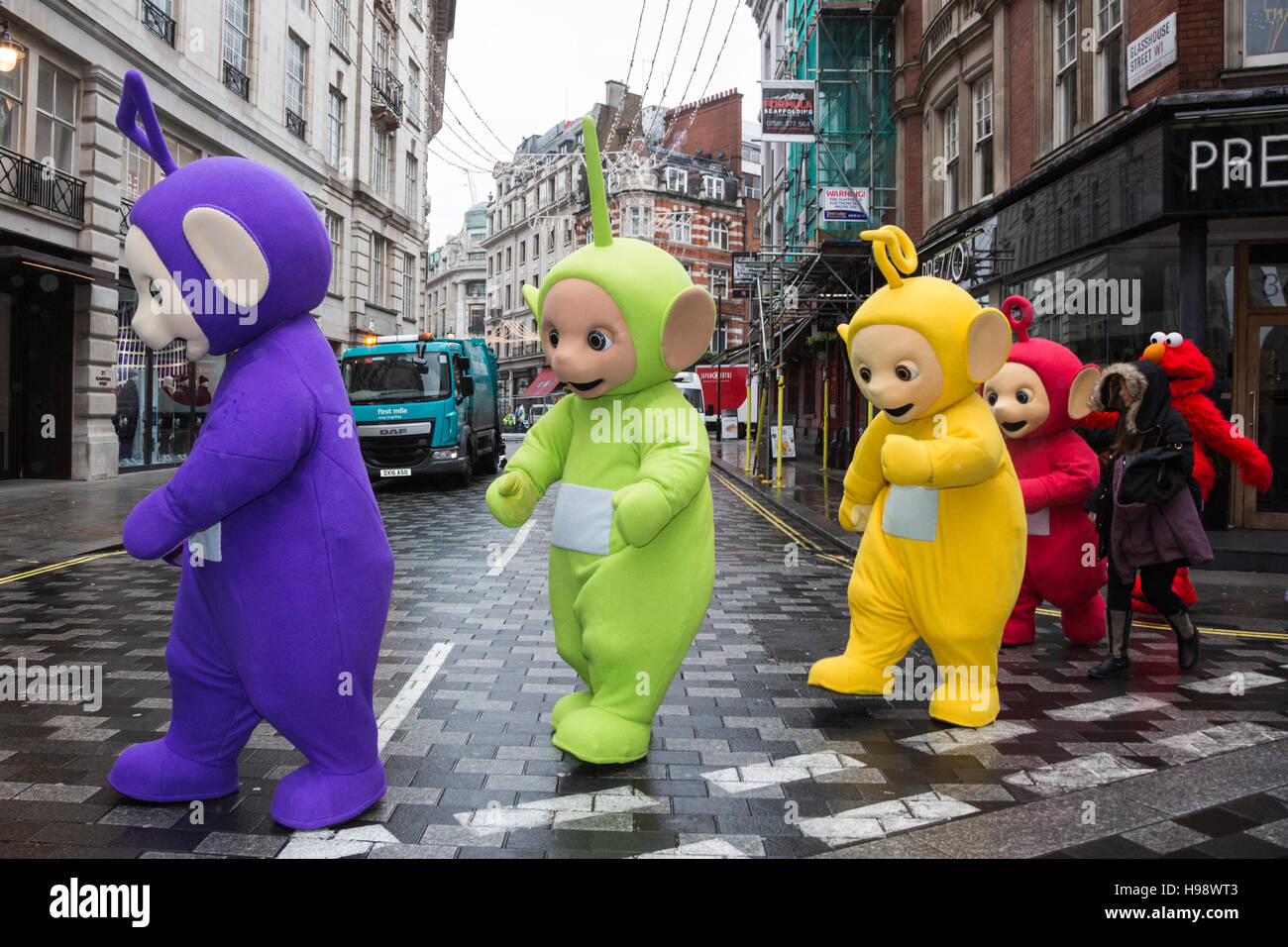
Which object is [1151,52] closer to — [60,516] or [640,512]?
[640,512]

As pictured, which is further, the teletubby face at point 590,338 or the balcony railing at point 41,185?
the balcony railing at point 41,185

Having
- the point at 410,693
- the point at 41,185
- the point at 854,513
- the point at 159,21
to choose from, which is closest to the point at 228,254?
the point at 410,693

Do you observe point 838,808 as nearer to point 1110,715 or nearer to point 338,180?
point 1110,715

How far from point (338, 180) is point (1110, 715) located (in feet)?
92.2

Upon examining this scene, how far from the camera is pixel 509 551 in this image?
9.78 meters

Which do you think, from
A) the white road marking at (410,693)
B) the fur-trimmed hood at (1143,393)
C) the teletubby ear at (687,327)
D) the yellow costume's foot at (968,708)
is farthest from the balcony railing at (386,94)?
the yellow costume's foot at (968,708)

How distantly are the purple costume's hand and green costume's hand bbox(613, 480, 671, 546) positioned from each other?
1126mm

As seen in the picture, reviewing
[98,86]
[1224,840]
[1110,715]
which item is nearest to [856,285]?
[98,86]

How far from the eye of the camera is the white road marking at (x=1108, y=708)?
460 centimetres

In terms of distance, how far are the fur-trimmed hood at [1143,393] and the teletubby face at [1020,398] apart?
34cm

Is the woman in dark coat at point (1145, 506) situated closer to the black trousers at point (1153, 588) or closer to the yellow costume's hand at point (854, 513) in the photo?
the black trousers at point (1153, 588)

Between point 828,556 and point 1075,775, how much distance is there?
6258 millimetres

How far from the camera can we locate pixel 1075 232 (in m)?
11.9

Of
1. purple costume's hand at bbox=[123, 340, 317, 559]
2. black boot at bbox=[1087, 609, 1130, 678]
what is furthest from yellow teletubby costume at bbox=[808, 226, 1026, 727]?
purple costume's hand at bbox=[123, 340, 317, 559]
